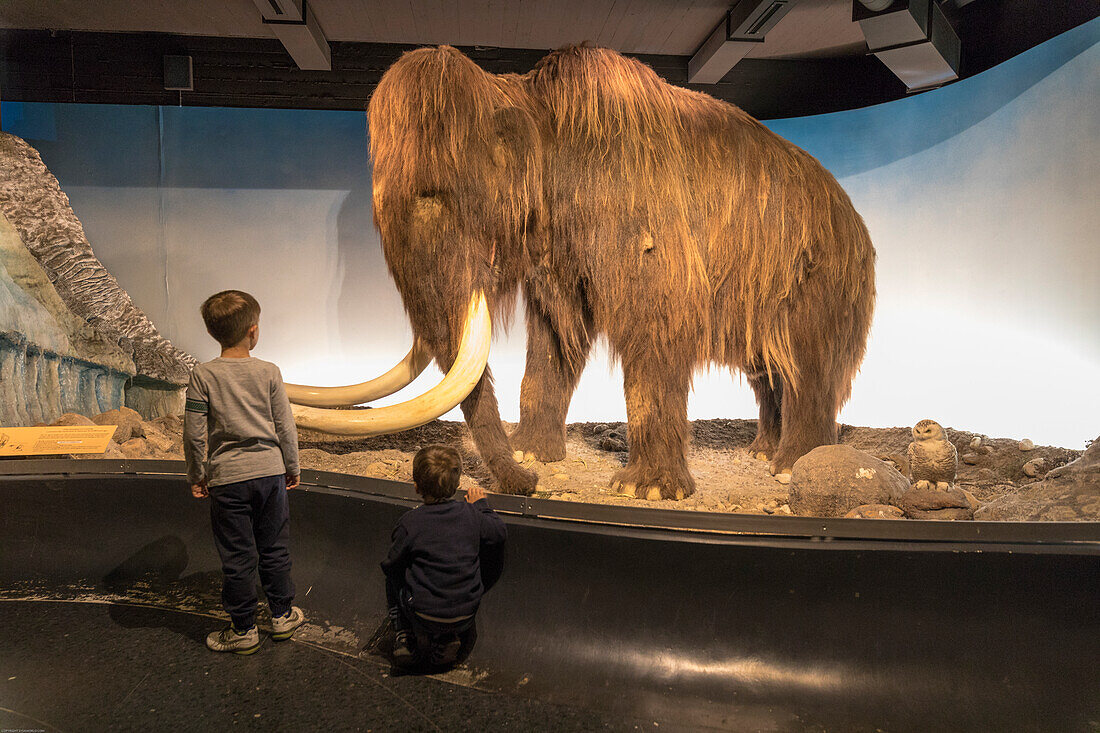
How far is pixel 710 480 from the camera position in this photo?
2367mm

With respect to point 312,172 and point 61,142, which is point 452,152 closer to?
point 312,172

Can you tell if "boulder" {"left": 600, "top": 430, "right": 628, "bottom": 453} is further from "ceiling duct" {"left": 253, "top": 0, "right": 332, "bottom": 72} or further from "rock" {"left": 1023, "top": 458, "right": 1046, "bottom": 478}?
"ceiling duct" {"left": 253, "top": 0, "right": 332, "bottom": 72}

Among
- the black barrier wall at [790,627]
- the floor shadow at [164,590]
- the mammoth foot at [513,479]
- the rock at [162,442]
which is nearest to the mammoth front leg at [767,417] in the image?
the mammoth foot at [513,479]

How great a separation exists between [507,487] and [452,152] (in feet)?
3.09

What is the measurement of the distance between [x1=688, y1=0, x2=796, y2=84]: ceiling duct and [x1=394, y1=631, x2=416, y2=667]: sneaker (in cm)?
194

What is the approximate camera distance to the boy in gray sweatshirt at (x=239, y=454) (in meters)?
1.37

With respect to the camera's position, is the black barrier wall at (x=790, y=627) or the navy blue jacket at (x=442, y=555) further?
the navy blue jacket at (x=442, y=555)

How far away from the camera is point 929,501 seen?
1.67 metres

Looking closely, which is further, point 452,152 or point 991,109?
point 991,109

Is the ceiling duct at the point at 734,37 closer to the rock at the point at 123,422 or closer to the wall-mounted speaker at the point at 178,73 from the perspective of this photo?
the wall-mounted speaker at the point at 178,73

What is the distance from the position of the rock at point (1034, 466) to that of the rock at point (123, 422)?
299 cm

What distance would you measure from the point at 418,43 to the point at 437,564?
69.8 inches

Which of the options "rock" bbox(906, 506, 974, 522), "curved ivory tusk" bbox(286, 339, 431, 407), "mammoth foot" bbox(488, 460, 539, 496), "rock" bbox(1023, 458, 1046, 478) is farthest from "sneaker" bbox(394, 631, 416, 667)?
"rock" bbox(1023, 458, 1046, 478)

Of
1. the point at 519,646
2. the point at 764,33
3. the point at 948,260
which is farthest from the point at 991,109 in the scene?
the point at 519,646
